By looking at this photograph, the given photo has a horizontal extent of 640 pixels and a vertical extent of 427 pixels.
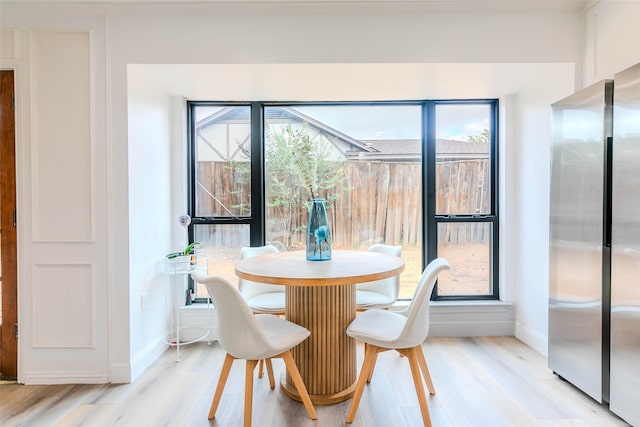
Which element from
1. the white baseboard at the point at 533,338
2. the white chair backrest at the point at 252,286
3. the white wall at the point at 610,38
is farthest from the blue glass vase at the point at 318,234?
the white wall at the point at 610,38

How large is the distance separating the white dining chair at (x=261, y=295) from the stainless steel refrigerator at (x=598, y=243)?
75.0 inches

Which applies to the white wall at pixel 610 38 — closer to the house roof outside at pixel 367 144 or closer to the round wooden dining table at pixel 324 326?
the house roof outside at pixel 367 144

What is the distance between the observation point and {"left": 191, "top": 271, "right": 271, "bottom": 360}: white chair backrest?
1715 millimetres

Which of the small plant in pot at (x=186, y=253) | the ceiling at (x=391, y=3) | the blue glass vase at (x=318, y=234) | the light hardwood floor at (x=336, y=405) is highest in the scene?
the ceiling at (x=391, y=3)

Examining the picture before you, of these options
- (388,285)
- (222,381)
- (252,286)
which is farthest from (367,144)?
(222,381)

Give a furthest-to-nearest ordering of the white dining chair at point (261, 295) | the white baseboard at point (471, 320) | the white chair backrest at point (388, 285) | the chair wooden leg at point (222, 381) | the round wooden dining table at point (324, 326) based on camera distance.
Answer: the white baseboard at point (471, 320) → the white chair backrest at point (388, 285) → the white dining chair at point (261, 295) → the round wooden dining table at point (324, 326) → the chair wooden leg at point (222, 381)

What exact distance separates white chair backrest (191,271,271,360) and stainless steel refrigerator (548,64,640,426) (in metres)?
1.90

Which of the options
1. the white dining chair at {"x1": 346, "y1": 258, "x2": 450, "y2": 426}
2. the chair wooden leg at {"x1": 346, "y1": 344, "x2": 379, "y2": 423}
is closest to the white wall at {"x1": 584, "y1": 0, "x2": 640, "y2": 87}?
the white dining chair at {"x1": 346, "y1": 258, "x2": 450, "y2": 426}

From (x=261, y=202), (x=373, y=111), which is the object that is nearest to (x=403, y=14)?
(x=373, y=111)

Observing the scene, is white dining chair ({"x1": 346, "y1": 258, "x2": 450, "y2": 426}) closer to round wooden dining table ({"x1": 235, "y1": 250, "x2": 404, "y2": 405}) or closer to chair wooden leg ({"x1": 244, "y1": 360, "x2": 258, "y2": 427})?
round wooden dining table ({"x1": 235, "y1": 250, "x2": 404, "y2": 405})

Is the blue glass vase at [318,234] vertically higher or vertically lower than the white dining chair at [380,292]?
higher

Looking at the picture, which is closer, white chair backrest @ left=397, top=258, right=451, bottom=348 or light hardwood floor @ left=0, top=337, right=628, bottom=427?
white chair backrest @ left=397, top=258, right=451, bottom=348

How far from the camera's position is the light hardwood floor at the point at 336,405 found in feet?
6.47

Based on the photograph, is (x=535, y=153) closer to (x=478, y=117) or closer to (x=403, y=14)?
(x=478, y=117)
